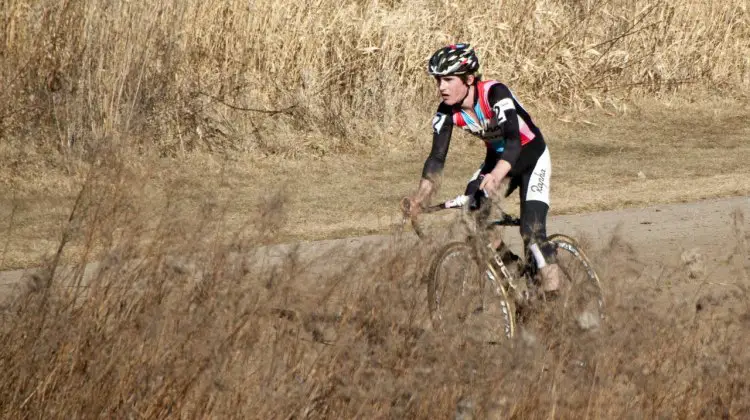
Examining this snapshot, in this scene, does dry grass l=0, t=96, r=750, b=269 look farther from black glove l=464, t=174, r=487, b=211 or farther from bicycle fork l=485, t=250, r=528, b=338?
bicycle fork l=485, t=250, r=528, b=338

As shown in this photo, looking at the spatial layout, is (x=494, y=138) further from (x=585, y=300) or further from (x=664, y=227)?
(x=664, y=227)

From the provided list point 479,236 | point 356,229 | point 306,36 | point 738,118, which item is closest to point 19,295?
point 479,236

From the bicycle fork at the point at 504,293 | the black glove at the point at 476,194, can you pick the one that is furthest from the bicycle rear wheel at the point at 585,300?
the black glove at the point at 476,194

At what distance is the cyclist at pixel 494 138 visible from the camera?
698 centimetres

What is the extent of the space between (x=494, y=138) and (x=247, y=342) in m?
2.91

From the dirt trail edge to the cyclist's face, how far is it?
9.05 ft

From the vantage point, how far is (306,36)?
49.5 feet

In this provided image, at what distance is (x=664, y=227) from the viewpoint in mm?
11062

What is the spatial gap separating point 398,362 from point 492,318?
0.70 m

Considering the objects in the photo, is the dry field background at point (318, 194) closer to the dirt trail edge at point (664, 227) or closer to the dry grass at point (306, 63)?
the dry grass at point (306, 63)

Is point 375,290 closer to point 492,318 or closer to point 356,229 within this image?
point 492,318

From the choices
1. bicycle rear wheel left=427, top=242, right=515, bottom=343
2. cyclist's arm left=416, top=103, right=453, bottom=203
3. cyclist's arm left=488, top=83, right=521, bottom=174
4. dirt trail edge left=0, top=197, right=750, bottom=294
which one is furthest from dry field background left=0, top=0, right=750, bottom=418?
cyclist's arm left=416, top=103, right=453, bottom=203

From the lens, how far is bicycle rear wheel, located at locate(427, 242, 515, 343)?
17.6ft

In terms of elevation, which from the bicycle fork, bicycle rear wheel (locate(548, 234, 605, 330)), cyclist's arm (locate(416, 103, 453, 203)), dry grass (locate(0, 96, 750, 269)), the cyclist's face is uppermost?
the cyclist's face
